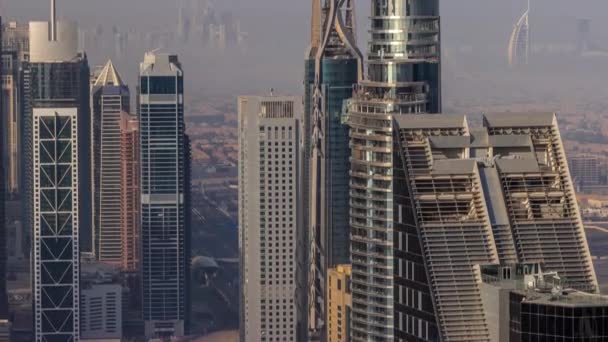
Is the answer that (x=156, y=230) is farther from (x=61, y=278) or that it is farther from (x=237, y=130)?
(x=237, y=130)

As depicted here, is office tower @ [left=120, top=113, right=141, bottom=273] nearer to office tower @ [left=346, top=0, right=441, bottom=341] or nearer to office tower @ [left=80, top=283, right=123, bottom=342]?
office tower @ [left=80, top=283, right=123, bottom=342]

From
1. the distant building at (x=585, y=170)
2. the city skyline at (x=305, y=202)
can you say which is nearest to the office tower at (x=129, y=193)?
the city skyline at (x=305, y=202)

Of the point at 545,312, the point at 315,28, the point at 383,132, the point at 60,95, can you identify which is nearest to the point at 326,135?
the point at 315,28

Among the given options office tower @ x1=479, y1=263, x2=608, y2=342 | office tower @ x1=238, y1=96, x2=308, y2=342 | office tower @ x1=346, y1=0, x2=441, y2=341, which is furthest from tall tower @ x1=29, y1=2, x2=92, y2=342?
office tower @ x1=479, y1=263, x2=608, y2=342

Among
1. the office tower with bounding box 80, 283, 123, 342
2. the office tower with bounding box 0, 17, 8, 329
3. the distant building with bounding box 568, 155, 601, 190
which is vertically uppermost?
the distant building with bounding box 568, 155, 601, 190

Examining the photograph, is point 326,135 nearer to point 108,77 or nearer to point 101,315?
point 108,77

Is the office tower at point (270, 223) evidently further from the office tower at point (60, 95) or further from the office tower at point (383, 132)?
the office tower at point (383, 132)

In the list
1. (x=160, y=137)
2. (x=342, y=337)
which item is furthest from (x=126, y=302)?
(x=342, y=337)
